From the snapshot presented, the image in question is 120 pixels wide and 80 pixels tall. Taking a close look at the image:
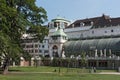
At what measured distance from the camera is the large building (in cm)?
11719

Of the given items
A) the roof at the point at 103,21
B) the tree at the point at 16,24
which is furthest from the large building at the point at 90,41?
the tree at the point at 16,24

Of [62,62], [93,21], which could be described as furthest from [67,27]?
[62,62]

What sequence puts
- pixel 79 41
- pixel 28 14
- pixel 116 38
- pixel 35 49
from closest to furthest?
1. pixel 28 14
2. pixel 116 38
3. pixel 79 41
4. pixel 35 49

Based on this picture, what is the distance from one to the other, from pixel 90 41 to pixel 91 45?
339 centimetres

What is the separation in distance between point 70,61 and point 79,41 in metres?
16.7

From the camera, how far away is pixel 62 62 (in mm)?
129250

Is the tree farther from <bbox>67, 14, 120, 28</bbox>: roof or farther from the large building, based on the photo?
<bbox>67, 14, 120, 28</bbox>: roof

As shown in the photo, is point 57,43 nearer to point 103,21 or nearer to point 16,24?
point 103,21

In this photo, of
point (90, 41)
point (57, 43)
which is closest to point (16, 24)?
point (90, 41)

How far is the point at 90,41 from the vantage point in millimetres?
130875

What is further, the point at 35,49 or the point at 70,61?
the point at 35,49

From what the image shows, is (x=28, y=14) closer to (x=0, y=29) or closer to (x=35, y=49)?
(x=0, y=29)

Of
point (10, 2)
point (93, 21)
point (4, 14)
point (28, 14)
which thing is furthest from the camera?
point (93, 21)

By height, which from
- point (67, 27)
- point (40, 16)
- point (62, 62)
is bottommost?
point (62, 62)
